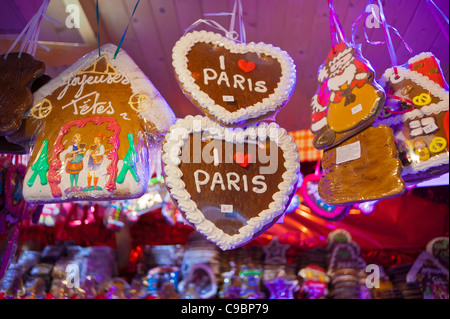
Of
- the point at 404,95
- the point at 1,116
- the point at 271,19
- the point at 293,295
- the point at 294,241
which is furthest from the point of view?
the point at 294,241

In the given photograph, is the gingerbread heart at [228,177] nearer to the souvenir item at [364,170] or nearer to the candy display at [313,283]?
the souvenir item at [364,170]

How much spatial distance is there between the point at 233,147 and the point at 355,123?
0.39m

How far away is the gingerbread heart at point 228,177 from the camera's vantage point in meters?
1.25

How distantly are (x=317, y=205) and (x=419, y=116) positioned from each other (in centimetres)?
107

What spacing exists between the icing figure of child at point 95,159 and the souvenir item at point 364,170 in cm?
74

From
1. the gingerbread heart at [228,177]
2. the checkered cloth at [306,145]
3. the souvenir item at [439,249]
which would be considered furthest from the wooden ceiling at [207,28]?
the souvenir item at [439,249]

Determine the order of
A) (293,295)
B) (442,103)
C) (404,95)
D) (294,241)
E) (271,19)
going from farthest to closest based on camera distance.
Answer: (294,241) < (293,295) < (271,19) < (404,95) < (442,103)

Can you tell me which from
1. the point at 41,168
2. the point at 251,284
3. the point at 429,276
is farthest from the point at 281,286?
the point at 41,168

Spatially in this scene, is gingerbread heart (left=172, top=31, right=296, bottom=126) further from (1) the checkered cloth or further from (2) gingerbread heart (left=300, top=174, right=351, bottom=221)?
(1) the checkered cloth

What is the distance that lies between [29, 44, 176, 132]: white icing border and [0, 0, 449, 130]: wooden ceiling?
0.71 feet

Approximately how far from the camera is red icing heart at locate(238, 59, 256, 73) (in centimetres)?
141

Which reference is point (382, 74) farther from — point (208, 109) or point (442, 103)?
point (208, 109)

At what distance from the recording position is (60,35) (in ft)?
6.34
